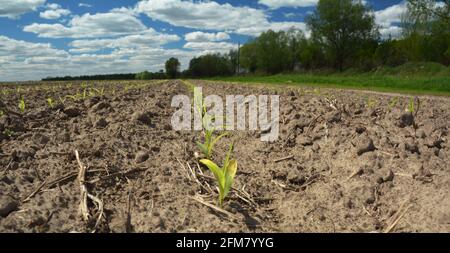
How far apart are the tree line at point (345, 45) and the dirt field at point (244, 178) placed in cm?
1734

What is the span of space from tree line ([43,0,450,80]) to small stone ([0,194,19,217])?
64.7 ft

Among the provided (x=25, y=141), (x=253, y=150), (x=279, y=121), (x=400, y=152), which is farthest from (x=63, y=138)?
(x=400, y=152)

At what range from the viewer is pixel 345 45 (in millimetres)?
39188

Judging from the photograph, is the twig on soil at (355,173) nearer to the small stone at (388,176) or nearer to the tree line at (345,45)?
the small stone at (388,176)

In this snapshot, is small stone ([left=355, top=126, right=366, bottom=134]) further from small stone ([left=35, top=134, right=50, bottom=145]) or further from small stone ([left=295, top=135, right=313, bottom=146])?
small stone ([left=35, top=134, right=50, bottom=145])

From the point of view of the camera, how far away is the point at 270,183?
Answer: 3.05 meters

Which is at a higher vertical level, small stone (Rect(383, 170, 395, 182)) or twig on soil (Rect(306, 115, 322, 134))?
twig on soil (Rect(306, 115, 322, 134))

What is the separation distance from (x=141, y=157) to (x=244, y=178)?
2.82 feet

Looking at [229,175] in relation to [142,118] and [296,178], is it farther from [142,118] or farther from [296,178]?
[142,118]

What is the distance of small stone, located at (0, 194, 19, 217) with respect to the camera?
6.95 ft

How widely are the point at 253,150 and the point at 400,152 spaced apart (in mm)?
1481

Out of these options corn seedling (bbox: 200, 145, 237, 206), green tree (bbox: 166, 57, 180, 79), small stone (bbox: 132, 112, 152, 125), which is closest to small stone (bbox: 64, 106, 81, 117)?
small stone (bbox: 132, 112, 152, 125)

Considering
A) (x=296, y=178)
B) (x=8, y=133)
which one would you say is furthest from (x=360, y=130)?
(x=8, y=133)
